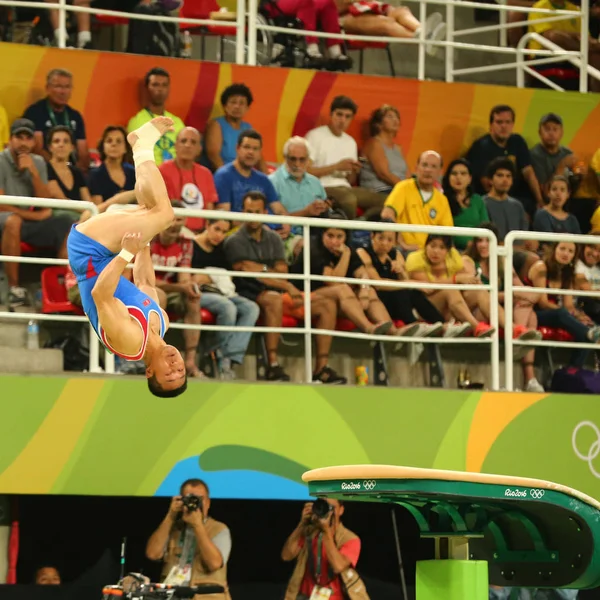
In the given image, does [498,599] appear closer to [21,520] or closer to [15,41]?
[21,520]

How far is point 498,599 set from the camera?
341 inches

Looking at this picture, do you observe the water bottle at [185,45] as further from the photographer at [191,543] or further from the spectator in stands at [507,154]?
the photographer at [191,543]

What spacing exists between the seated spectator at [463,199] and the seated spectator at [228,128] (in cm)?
163

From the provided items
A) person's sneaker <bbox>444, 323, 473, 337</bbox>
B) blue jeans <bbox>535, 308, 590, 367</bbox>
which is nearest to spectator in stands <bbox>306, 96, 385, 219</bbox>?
blue jeans <bbox>535, 308, 590, 367</bbox>

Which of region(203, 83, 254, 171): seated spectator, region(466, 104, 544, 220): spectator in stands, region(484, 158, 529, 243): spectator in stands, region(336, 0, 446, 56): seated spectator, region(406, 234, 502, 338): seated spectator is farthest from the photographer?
region(336, 0, 446, 56): seated spectator

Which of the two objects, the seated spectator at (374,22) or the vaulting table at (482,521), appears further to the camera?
the seated spectator at (374,22)

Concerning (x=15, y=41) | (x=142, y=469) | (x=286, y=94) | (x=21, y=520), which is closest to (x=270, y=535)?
(x=21, y=520)

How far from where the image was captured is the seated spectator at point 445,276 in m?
8.78

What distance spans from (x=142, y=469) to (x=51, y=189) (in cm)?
Answer: 209

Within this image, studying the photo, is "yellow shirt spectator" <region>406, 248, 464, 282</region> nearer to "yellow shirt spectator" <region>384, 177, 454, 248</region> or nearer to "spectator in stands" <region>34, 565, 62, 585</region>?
"yellow shirt spectator" <region>384, 177, 454, 248</region>

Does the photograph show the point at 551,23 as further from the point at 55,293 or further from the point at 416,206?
the point at 55,293

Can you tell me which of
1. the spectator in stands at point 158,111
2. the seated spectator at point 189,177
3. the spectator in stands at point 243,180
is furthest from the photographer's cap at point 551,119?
the seated spectator at point 189,177

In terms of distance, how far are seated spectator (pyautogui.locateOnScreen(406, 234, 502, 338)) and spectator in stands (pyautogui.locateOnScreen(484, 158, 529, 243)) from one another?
1.18m

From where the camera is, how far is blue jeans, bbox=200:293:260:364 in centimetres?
800
